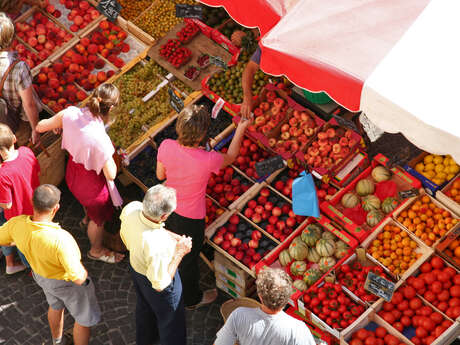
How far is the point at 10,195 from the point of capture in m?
5.79

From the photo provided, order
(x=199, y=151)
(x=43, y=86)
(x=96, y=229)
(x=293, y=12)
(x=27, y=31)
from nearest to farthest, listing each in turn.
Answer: (x=293, y=12) → (x=199, y=151) → (x=96, y=229) → (x=43, y=86) → (x=27, y=31)

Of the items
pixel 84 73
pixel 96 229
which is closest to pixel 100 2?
pixel 84 73

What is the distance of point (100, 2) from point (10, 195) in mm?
3270

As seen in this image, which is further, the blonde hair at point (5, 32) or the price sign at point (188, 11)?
the price sign at point (188, 11)

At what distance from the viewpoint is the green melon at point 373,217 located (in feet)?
19.8

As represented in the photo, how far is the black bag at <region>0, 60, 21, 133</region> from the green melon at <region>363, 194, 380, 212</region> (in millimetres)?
4047

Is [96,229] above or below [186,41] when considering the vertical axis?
below

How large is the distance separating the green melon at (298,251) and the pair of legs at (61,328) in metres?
2.20

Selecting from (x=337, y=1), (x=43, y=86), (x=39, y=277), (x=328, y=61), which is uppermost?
(x=337, y=1)

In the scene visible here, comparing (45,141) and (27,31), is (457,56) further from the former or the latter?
(27,31)

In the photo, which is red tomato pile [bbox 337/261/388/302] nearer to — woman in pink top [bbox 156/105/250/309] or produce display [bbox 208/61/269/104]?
woman in pink top [bbox 156/105/250/309]

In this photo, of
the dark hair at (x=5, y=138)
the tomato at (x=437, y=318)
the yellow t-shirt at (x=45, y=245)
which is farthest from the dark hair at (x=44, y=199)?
the tomato at (x=437, y=318)

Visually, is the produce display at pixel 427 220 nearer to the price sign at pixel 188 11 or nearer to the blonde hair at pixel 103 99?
the blonde hair at pixel 103 99

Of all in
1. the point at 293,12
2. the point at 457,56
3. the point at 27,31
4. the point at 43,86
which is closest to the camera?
the point at 457,56
